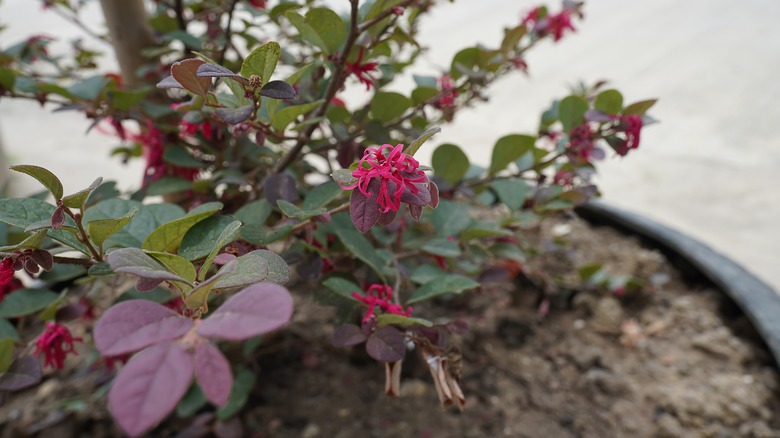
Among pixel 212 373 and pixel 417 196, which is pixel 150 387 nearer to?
pixel 212 373

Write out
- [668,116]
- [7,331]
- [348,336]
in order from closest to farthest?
[348,336], [7,331], [668,116]

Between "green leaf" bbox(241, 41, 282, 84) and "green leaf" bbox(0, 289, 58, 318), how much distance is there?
332mm

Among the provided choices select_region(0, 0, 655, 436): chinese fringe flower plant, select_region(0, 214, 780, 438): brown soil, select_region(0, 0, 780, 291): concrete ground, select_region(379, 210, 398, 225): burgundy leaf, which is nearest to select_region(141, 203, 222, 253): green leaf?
select_region(0, 0, 655, 436): chinese fringe flower plant

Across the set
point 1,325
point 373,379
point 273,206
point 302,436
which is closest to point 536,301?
point 373,379

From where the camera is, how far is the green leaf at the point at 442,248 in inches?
19.3

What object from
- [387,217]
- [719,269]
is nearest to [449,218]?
[387,217]

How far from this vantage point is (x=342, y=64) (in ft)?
1.40

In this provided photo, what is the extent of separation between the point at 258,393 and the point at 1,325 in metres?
0.36

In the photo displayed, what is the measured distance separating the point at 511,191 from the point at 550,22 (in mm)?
233

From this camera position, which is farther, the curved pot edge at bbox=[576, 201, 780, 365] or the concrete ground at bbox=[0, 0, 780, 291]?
the concrete ground at bbox=[0, 0, 780, 291]

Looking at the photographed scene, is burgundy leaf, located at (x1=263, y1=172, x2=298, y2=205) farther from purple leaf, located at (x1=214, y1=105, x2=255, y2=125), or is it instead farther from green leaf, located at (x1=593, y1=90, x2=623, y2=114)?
green leaf, located at (x1=593, y1=90, x2=623, y2=114)

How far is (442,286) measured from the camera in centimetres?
44

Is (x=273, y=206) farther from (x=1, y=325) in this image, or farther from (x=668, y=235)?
(x=668, y=235)

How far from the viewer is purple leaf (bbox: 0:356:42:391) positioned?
424mm
